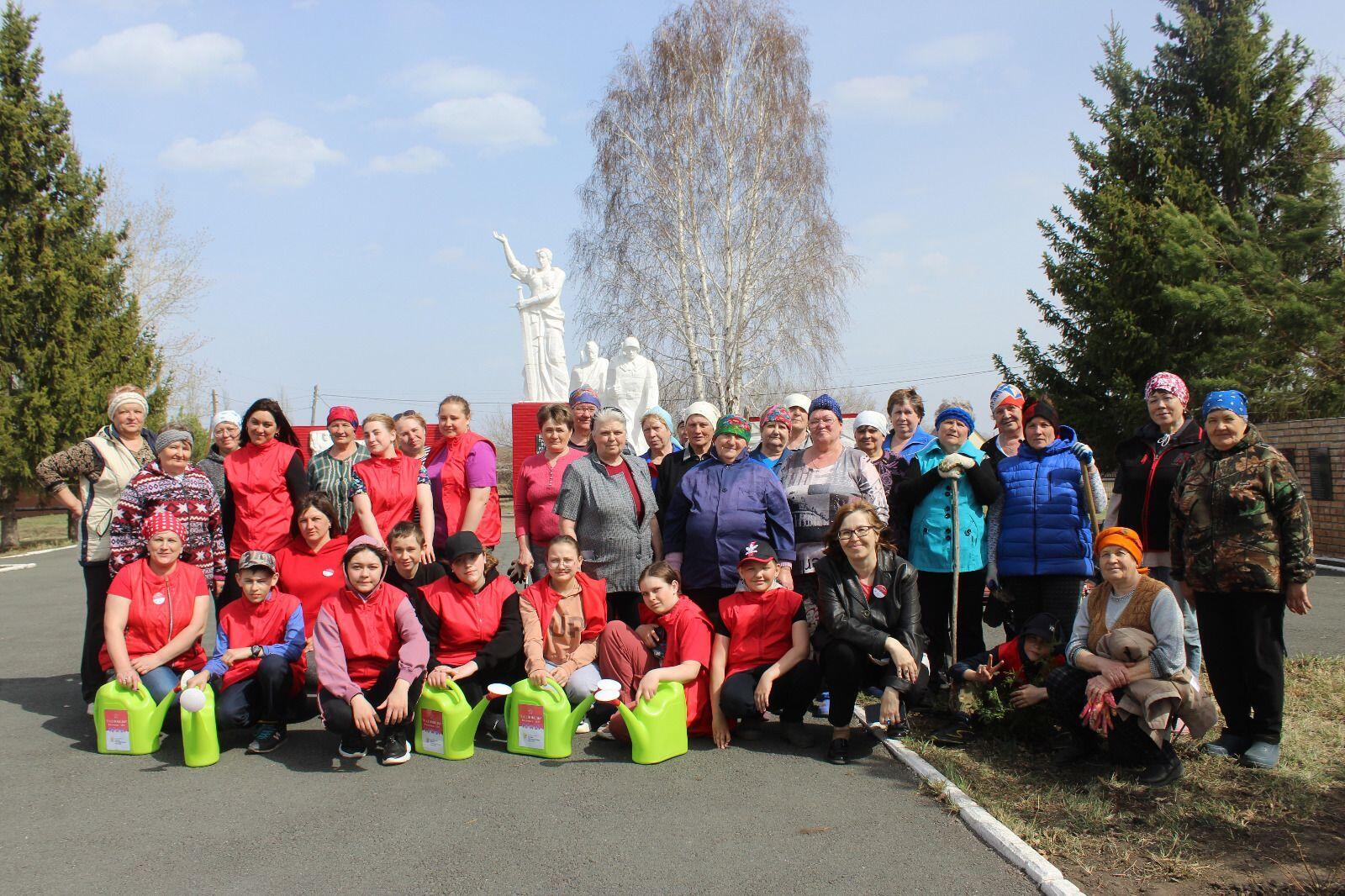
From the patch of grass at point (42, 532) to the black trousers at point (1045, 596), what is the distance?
59.4ft

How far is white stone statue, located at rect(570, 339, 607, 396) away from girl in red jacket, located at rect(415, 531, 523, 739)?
12.4 meters

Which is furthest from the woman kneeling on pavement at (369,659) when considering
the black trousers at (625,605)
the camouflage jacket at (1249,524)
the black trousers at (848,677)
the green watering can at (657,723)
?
the camouflage jacket at (1249,524)

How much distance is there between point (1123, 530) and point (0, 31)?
22169mm

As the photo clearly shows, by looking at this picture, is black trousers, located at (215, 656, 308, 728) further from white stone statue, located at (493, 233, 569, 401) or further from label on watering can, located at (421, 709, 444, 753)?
white stone statue, located at (493, 233, 569, 401)

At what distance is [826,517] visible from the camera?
17.0ft

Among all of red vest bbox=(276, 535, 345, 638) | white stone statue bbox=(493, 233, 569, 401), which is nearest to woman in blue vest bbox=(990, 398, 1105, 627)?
red vest bbox=(276, 535, 345, 638)

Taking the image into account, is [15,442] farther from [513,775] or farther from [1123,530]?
[1123,530]

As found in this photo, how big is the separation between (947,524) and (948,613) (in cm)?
50

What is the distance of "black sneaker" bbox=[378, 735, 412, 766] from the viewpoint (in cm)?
438

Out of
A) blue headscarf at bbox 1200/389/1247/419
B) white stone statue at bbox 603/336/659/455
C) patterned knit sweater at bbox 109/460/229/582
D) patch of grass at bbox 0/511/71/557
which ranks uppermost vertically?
white stone statue at bbox 603/336/659/455

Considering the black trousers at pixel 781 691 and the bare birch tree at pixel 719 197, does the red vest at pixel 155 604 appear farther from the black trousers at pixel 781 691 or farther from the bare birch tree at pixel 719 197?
the bare birch tree at pixel 719 197

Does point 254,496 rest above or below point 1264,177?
below

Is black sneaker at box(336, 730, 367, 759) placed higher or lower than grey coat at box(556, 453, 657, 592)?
lower

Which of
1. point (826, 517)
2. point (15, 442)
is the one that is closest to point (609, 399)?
point (15, 442)
